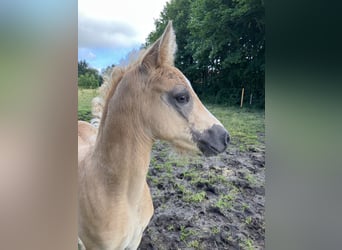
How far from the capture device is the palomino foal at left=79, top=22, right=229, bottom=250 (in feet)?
5.08

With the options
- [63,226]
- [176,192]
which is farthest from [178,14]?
[63,226]

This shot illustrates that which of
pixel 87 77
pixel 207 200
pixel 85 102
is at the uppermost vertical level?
pixel 87 77

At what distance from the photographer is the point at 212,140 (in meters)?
1.54

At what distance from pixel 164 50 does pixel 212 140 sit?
459 millimetres

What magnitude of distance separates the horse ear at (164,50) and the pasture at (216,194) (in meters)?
0.29

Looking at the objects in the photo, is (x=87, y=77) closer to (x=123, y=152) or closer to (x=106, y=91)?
(x=106, y=91)

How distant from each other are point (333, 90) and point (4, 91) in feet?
4.87

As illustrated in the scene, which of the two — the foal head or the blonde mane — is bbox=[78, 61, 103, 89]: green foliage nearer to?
the blonde mane

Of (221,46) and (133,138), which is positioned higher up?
(221,46)

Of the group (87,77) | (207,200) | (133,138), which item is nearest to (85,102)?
(87,77)

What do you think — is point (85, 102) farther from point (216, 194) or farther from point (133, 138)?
point (216, 194)

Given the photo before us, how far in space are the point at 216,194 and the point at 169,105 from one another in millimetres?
456

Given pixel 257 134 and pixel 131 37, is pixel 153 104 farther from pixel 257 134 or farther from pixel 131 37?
pixel 257 134

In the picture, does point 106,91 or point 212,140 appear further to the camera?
point 106,91
